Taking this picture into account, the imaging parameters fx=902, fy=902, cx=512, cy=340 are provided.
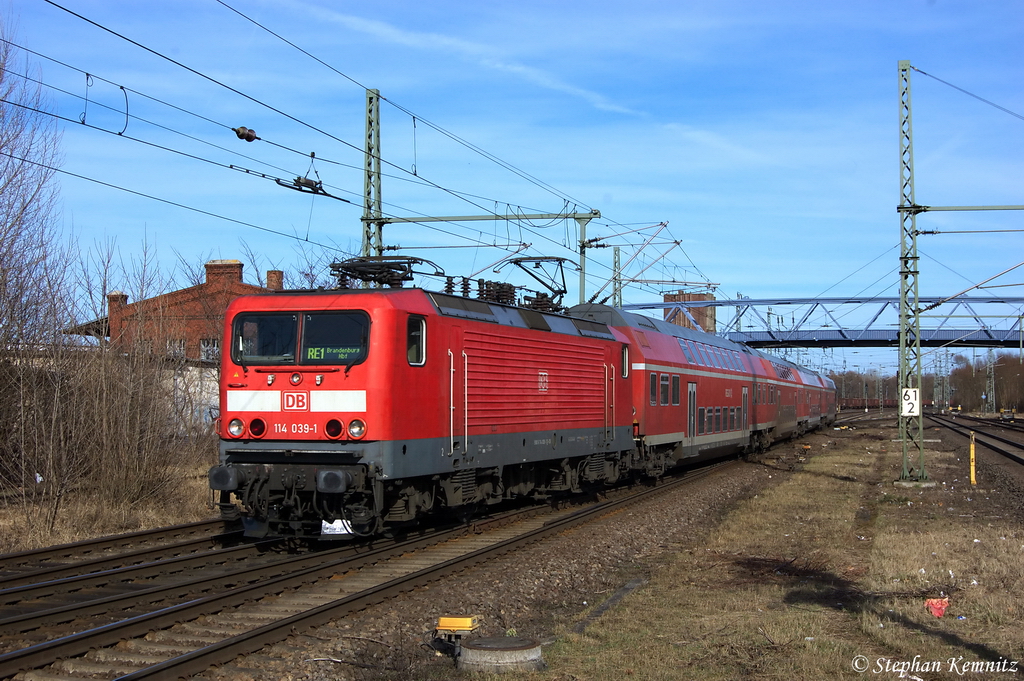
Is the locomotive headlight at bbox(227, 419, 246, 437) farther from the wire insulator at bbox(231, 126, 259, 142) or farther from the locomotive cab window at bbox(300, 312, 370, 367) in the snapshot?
the wire insulator at bbox(231, 126, 259, 142)

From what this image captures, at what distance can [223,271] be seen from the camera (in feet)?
136

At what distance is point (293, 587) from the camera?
10375 mm

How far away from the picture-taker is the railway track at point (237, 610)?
24.2 ft

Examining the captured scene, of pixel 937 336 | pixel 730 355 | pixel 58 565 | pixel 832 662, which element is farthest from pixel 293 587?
pixel 937 336

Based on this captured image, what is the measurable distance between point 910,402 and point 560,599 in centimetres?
1399

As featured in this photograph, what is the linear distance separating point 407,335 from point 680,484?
496 inches

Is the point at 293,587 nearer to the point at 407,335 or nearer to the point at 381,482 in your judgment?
the point at 381,482

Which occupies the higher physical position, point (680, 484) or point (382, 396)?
point (382, 396)

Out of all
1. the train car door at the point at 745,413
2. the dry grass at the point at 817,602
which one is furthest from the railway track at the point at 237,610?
the train car door at the point at 745,413

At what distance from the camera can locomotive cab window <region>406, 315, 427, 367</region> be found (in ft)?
40.0

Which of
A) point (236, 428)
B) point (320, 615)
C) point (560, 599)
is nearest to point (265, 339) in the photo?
point (236, 428)

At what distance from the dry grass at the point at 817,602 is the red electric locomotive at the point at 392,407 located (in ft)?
11.0

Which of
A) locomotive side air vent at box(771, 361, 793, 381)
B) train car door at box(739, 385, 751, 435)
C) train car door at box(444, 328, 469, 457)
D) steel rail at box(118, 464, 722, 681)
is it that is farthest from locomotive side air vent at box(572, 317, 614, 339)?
locomotive side air vent at box(771, 361, 793, 381)

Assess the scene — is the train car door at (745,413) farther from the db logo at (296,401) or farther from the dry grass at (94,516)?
the db logo at (296,401)
